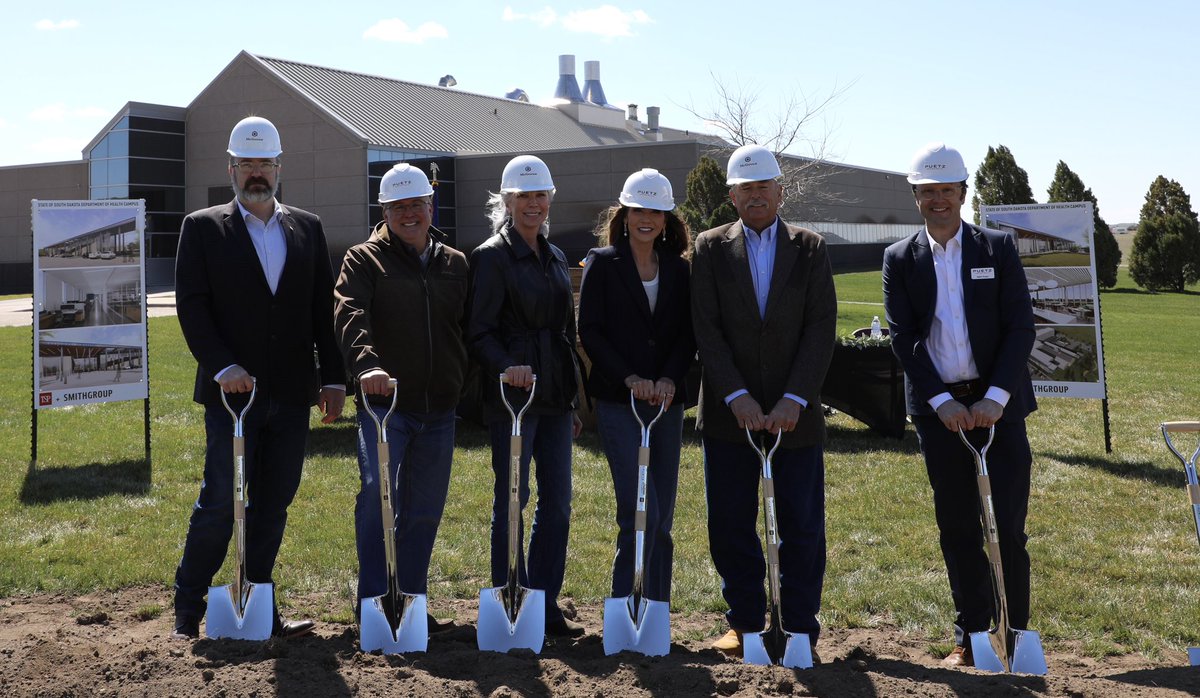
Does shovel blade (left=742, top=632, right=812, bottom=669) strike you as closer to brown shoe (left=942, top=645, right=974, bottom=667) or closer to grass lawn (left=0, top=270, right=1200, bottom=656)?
brown shoe (left=942, top=645, right=974, bottom=667)

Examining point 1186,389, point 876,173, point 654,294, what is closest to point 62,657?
point 654,294

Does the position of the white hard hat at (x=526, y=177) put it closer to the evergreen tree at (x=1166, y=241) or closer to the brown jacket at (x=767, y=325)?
the brown jacket at (x=767, y=325)

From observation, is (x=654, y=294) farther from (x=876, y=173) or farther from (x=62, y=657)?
(x=876, y=173)

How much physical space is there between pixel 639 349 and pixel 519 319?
0.56m

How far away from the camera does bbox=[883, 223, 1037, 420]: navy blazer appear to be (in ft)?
15.5

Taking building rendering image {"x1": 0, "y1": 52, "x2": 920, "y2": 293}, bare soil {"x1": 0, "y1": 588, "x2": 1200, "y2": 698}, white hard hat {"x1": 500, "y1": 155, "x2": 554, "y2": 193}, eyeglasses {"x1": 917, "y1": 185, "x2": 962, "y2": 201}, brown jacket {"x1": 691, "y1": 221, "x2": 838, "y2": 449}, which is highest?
building rendering image {"x1": 0, "y1": 52, "x2": 920, "y2": 293}

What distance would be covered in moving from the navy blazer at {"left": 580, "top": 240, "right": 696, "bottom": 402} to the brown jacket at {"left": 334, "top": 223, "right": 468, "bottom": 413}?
64 centimetres

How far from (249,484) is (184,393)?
407 inches

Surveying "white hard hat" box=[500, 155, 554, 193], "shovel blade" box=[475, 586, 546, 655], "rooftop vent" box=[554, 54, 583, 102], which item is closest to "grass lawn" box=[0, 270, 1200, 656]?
"shovel blade" box=[475, 586, 546, 655]

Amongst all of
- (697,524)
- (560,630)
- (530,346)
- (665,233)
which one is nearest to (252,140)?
(530,346)

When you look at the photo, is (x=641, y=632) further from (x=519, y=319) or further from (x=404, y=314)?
(x=404, y=314)

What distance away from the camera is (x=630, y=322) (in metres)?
4.99

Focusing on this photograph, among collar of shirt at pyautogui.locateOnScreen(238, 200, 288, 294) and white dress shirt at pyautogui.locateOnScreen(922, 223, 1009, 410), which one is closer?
white dress shirt at pyautogui.locateOnScreen(922, 223, 1009, 410)

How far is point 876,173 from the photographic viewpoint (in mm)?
56594
